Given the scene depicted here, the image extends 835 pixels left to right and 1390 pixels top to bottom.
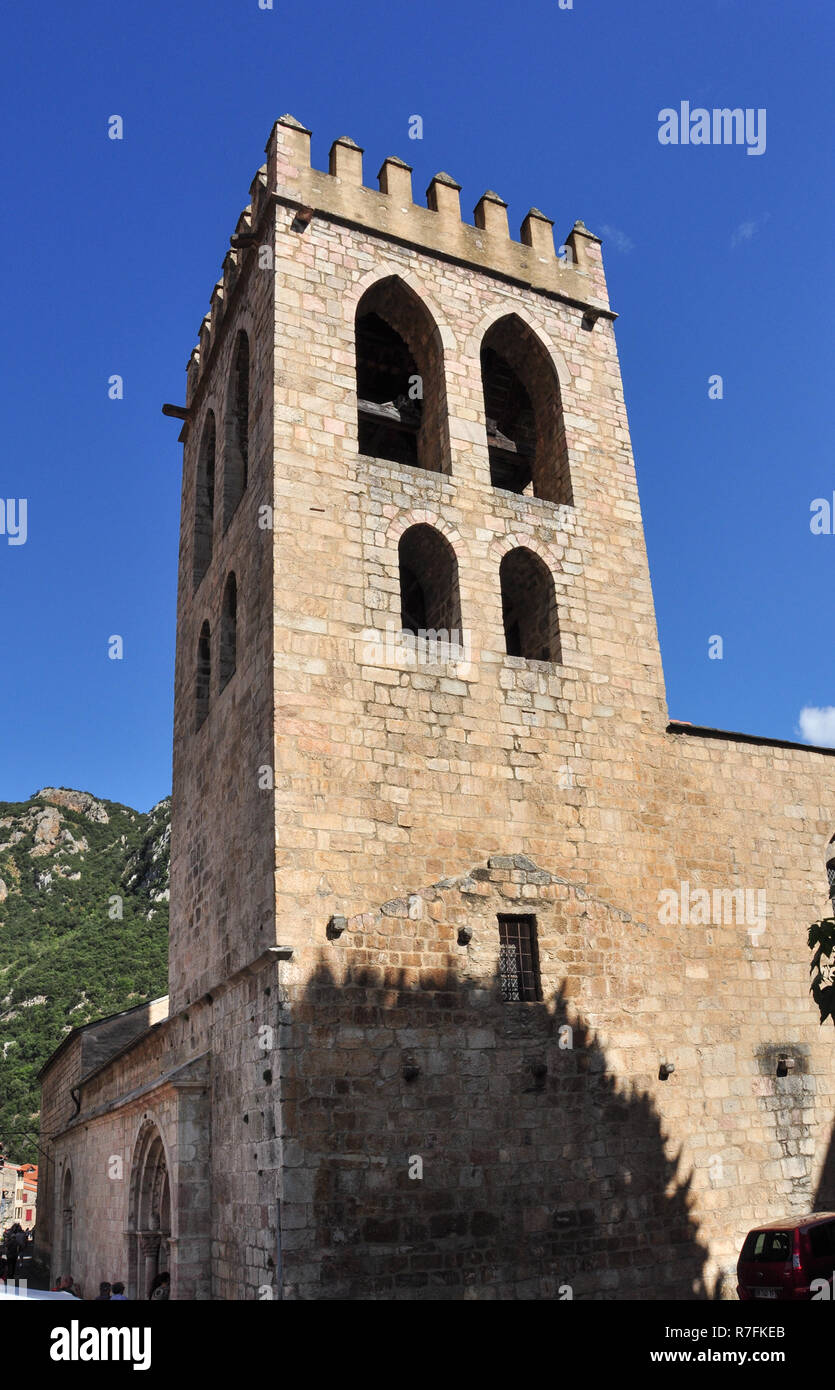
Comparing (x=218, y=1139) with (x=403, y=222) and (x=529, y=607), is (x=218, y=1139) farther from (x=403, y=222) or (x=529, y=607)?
(x=403, y=222)

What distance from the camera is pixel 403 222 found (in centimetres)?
1269

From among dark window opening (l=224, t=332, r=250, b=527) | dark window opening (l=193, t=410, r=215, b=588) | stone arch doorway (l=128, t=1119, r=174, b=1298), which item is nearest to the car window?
stone arch doorway (l=128, t=1119, r=174, b=1298)

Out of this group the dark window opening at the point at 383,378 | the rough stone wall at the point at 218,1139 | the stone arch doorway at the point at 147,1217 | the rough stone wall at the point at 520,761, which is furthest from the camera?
the dark window opening at the point at 383,378

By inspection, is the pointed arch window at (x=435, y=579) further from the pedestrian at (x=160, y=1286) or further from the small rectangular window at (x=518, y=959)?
the pedestrian at (x=160, y=1286)

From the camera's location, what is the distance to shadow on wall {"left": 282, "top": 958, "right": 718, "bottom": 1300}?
808 cm

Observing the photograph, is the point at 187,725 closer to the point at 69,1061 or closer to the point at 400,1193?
the point at 400,1193

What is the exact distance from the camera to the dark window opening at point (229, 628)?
40.1 ft

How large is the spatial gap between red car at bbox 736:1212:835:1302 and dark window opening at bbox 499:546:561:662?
599cm

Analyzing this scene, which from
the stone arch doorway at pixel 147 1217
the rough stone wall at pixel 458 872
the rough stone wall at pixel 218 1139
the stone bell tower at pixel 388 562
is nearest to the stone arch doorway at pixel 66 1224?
the rough stone wall at pixel 218 1139

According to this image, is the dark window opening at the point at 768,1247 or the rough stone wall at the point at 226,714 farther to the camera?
the rough stone wall at the point at 226,714

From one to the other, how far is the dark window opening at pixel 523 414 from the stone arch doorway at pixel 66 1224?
14.8 meters
